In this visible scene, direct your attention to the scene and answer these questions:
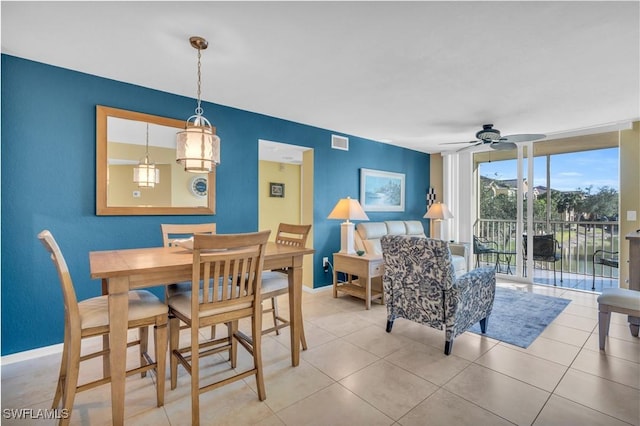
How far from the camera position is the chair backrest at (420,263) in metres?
2.35

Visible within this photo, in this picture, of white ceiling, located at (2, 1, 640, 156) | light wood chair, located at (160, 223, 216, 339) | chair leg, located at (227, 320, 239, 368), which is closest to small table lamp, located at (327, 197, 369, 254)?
white ceiling, located at (2, 1, 640, 156)

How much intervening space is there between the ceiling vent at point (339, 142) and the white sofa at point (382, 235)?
1.22m

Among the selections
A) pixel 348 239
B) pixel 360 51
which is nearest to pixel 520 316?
pixel 348 239

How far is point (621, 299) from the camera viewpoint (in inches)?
94.5

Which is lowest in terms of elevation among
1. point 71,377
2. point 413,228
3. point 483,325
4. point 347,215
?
point 483,325

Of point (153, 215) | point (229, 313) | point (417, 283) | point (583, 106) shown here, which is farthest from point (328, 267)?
point (583, 106)

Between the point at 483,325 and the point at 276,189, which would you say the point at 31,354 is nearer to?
the point at 483,325

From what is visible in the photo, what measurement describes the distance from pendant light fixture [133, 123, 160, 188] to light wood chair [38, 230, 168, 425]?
1.34 metres

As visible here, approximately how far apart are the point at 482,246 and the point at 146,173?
5391 millimetres

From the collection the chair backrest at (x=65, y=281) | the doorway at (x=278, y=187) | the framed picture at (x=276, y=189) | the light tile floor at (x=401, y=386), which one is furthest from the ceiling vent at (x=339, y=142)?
the chair backrest at (x=65, y=281)

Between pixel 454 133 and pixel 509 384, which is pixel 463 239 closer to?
A: pixel 454 133

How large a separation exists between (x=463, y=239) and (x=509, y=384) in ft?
13.2

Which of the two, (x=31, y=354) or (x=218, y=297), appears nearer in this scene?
(x=218, y=297)

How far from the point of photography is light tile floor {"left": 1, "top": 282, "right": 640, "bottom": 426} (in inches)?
66.9
